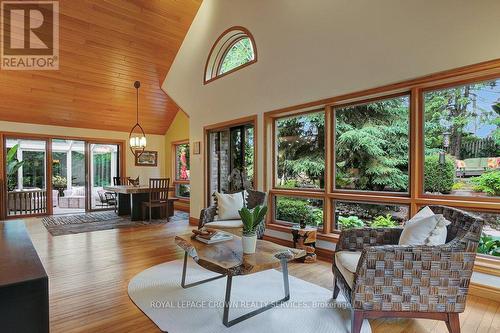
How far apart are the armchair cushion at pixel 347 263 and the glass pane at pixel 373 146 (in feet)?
4.36

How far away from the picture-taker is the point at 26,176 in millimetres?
6965

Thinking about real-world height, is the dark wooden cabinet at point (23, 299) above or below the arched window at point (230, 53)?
below

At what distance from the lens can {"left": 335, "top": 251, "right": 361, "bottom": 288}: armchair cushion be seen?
6.70ft

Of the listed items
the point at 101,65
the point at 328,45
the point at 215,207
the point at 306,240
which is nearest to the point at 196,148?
the point at 215,207

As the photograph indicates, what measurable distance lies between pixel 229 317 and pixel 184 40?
5705mm

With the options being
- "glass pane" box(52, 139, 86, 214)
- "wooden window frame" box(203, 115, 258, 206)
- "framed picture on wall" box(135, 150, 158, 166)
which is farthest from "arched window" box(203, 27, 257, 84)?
"glass pane" box(52, 139, 86, 214)

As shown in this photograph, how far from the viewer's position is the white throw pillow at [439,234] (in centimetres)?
195

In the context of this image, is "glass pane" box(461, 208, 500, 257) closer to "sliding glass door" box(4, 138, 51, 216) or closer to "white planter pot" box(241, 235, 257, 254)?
"white planter pot" box(241, 235, 257, 254)

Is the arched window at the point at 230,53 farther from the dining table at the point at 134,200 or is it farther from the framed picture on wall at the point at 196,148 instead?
the dining table at the point at 134,200

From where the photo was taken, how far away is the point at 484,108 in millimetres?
2688

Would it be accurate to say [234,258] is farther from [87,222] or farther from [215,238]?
[87,222]

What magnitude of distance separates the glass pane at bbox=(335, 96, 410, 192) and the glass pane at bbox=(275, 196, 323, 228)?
50 centimetres

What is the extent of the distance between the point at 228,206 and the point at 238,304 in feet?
5.61

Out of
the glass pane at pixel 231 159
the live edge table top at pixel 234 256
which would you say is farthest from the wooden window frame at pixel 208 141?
the live edge table top at pixel 234 256
